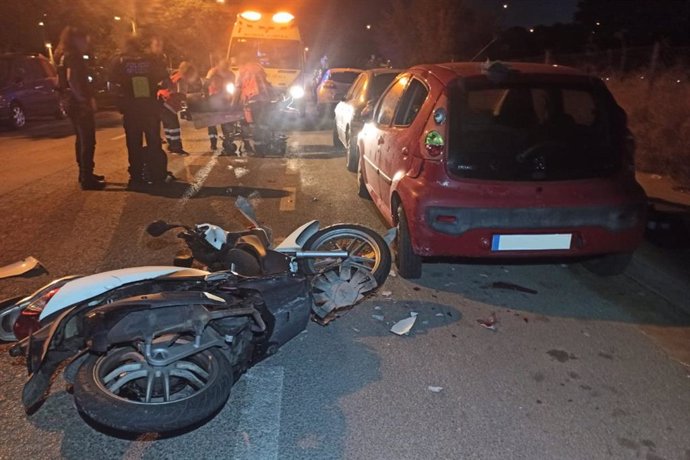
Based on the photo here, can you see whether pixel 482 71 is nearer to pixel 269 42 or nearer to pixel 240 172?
pixel 240 172

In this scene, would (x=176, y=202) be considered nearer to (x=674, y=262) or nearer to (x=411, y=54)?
(x=674, y=262)

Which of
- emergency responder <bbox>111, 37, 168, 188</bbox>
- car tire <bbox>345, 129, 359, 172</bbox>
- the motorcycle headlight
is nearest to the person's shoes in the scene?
emergency responder <bbox>111, 37, 168, 188</bbox>

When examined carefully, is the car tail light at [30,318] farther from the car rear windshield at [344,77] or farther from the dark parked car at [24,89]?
the car rear windshield at [344,77]

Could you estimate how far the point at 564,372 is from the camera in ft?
11.3

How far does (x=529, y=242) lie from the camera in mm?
4297

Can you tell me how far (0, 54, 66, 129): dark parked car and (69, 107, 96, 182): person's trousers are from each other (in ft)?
28.7

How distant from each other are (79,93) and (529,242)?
645 cm

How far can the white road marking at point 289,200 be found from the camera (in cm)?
718

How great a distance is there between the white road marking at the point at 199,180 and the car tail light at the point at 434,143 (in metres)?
3.92

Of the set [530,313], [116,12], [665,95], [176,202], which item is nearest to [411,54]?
[116,12]

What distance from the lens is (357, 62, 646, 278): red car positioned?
14.0 ft

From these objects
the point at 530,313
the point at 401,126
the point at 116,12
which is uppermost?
the point at 116,12

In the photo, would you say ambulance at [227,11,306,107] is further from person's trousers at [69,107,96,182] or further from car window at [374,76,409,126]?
car window at [374,76,409,126]

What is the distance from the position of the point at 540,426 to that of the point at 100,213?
5704 mm
